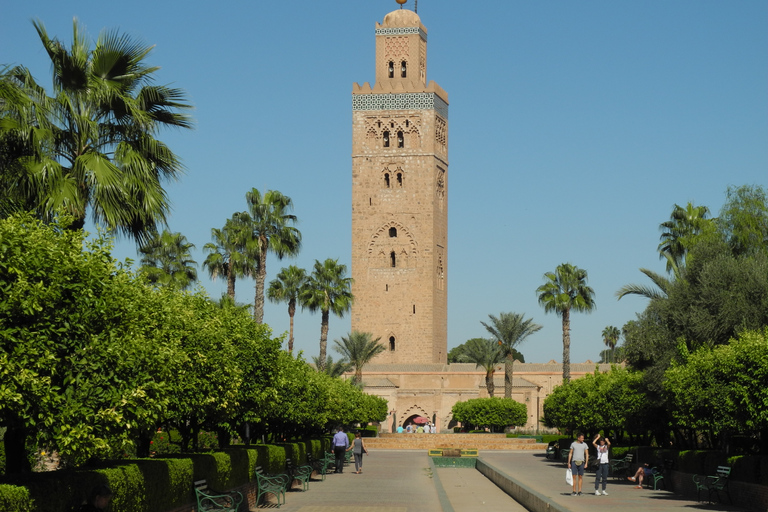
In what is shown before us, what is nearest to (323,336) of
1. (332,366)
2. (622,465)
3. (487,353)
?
(332,366)

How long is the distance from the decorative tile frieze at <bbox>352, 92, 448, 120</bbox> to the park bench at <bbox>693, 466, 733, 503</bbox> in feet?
171

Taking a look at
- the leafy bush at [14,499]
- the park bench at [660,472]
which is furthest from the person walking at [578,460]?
the leafy bush at [14,499]

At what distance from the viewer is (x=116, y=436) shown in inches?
414

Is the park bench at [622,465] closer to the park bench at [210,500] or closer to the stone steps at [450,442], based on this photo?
the park bench at [210,500]

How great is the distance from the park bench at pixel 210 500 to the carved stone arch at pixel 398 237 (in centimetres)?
5328

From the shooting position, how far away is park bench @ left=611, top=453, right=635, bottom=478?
28.0 metres

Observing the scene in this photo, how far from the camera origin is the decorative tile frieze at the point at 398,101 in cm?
7000

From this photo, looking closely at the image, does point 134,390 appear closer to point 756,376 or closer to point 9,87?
point 9,87

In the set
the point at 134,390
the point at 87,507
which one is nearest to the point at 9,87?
the point at 134,390

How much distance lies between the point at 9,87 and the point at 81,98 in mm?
2379

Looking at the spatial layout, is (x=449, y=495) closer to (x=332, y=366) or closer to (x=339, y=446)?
(x=339, y=446)

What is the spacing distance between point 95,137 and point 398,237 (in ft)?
177

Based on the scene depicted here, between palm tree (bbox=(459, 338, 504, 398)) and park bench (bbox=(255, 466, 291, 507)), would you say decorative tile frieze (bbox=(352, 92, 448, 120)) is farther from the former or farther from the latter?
park bench (bbox=(255, 466, 291, 507))

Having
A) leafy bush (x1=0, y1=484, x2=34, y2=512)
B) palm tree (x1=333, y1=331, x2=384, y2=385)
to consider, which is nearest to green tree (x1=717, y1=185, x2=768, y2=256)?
leafy bush (x1=0, y1=484, x2=34, y2=512)
